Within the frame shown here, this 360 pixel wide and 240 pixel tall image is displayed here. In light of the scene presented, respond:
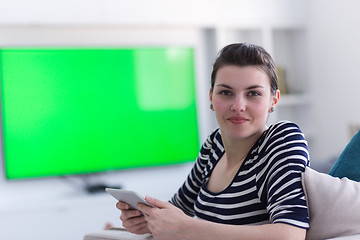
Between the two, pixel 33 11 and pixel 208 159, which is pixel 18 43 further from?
pixel 208 159

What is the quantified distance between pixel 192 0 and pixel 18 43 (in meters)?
1.34

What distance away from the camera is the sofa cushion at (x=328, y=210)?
1.37m

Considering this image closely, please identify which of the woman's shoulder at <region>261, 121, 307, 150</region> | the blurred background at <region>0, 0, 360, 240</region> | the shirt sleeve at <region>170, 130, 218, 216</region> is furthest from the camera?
the blurred background at <region>0, 0, 360, 240</region>

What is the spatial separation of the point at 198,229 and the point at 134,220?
0.32m

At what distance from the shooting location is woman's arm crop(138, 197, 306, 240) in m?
1.31

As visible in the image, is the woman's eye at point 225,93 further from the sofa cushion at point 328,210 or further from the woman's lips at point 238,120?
the sofa cushion at point 328,210

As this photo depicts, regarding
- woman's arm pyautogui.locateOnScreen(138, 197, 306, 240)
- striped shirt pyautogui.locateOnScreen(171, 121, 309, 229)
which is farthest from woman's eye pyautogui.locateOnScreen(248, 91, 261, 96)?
woman's arm pyautogui.locateOnScreen(138, 197, 306, 240)

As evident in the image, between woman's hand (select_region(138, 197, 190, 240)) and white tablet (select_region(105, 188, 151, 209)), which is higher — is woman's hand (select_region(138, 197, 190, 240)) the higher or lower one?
the lower one

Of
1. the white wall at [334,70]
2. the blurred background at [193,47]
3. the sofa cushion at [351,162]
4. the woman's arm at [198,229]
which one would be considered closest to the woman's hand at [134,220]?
the woman's arm at [198,229]

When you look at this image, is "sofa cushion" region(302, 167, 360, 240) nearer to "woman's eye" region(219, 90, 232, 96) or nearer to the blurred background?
"woman's eye" region(219, 90, 232, 96)

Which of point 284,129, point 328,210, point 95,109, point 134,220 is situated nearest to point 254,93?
point 284,129

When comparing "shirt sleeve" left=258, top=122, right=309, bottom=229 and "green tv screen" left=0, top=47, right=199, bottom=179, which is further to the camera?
"green tv screen" left=0, top=47, right=199, bottom=179

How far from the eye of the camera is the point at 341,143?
184 inches

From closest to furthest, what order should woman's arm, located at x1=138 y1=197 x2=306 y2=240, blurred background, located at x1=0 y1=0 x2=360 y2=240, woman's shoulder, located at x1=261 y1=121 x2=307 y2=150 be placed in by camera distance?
woman's arm, located at x1=138 y1=197 x2=306 y2=240 → woman's shoulder, located at x1=261 y1=121 x2=307 y2=150 → blurred background, located at x1=0 y1=0 x2=360 y2=240
